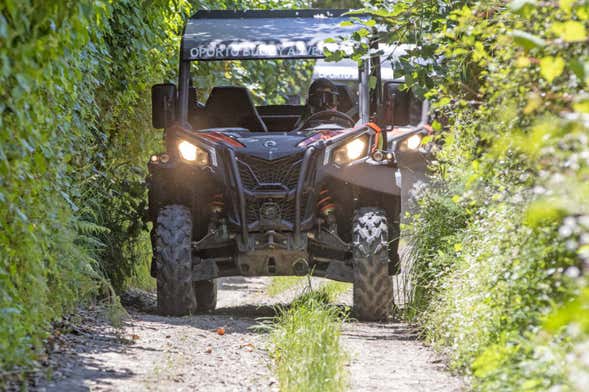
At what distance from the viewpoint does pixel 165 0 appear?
11.2 meters

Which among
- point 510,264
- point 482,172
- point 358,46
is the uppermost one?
point 358,46

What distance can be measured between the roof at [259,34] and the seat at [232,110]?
560 mm

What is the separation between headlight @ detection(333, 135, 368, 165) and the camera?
1113 centimetres

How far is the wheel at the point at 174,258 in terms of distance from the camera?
1090cm

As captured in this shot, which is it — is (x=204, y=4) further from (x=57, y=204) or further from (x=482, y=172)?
(x=482, y=172)

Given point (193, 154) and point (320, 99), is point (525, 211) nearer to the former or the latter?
point (193, 154)

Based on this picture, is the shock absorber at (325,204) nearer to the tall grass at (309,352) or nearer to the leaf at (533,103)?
the tall grass at (309,352)

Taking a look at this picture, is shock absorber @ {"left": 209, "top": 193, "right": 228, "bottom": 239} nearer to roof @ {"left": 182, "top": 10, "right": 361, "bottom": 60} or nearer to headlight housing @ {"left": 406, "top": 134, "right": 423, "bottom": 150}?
roof @ {"left": 182, "top": 10, "right": 361, "bottom": 60}

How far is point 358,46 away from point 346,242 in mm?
1869

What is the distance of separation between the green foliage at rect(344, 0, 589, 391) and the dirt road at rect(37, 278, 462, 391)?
0.32m

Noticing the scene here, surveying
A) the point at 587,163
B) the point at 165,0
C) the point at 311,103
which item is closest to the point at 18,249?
the point at 587,163

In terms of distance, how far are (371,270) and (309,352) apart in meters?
3.16

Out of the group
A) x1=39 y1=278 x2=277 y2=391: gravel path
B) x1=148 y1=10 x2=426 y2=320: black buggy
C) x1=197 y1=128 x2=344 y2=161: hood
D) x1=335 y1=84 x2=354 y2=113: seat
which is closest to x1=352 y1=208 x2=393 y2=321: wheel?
x1=148 y1=10 x2=426 y2=320: black buggy

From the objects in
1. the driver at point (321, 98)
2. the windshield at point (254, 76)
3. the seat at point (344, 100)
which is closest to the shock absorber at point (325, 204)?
the driver at point (321, 98)
